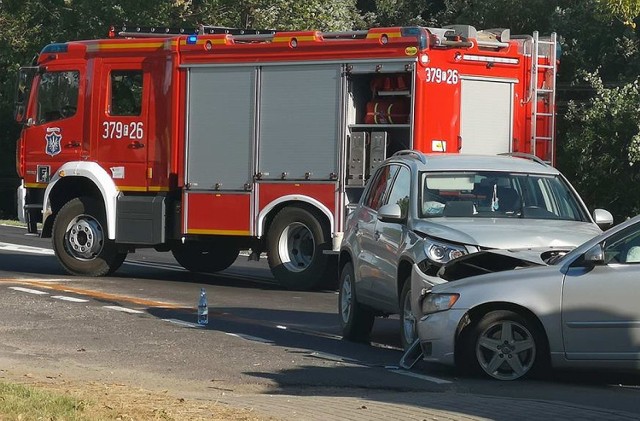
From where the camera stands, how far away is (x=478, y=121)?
18.6m

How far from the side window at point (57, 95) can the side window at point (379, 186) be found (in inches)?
307

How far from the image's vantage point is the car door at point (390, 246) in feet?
40.7

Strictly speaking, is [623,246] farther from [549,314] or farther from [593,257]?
[549,314]

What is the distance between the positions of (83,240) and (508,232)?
10.0 metres

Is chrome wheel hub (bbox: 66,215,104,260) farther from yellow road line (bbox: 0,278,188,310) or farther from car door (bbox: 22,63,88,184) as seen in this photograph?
yellow road line (bbox: 0,278,188,310)

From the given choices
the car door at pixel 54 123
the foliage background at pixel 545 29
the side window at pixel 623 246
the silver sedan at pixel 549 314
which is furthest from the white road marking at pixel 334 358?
the foliage background at pixel 545 29

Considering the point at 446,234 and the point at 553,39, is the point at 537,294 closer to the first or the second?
the point at 446,234

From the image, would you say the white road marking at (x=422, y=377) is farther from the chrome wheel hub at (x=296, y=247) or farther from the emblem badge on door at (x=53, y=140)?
the emblem badge on door at (x=53, y=140)

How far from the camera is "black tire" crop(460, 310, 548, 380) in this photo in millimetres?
10578

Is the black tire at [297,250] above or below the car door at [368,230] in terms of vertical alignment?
below


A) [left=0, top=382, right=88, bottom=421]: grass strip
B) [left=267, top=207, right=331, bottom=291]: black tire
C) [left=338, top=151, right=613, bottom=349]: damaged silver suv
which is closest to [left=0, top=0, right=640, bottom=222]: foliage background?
[left=267, top=207, right=331, bottom=291]: black tire

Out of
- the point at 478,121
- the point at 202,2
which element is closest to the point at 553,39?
the point at 478,121

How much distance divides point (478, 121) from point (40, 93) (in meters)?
6.81

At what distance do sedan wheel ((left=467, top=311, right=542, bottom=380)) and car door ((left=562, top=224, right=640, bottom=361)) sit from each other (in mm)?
287
